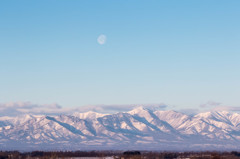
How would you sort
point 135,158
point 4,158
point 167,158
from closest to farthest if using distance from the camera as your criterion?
point 135,158 < point 4,158 < point 167,158

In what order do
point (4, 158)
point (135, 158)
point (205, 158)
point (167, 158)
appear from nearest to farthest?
point (135, 158), point (205, 158), point (4, 158), point (167, 158)

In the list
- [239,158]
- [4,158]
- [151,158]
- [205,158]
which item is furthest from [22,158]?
[239,158]

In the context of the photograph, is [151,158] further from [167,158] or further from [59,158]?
[59,158]

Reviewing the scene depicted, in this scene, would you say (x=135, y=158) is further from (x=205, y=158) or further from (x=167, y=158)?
(x=167, y=158)

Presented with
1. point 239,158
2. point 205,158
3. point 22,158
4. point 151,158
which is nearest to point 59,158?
point 22,158

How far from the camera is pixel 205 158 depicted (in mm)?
170375

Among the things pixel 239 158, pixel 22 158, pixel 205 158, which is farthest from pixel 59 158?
pixel 239 158

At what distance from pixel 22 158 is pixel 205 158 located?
78192mm

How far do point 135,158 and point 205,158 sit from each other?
30.1m

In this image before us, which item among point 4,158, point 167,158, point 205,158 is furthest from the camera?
point 167,158

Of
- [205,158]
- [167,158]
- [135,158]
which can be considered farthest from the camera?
[167,158]

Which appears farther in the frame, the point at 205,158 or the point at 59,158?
the point at 59,158

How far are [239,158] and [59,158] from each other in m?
77.7

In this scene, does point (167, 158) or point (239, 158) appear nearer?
point (239, 158)
